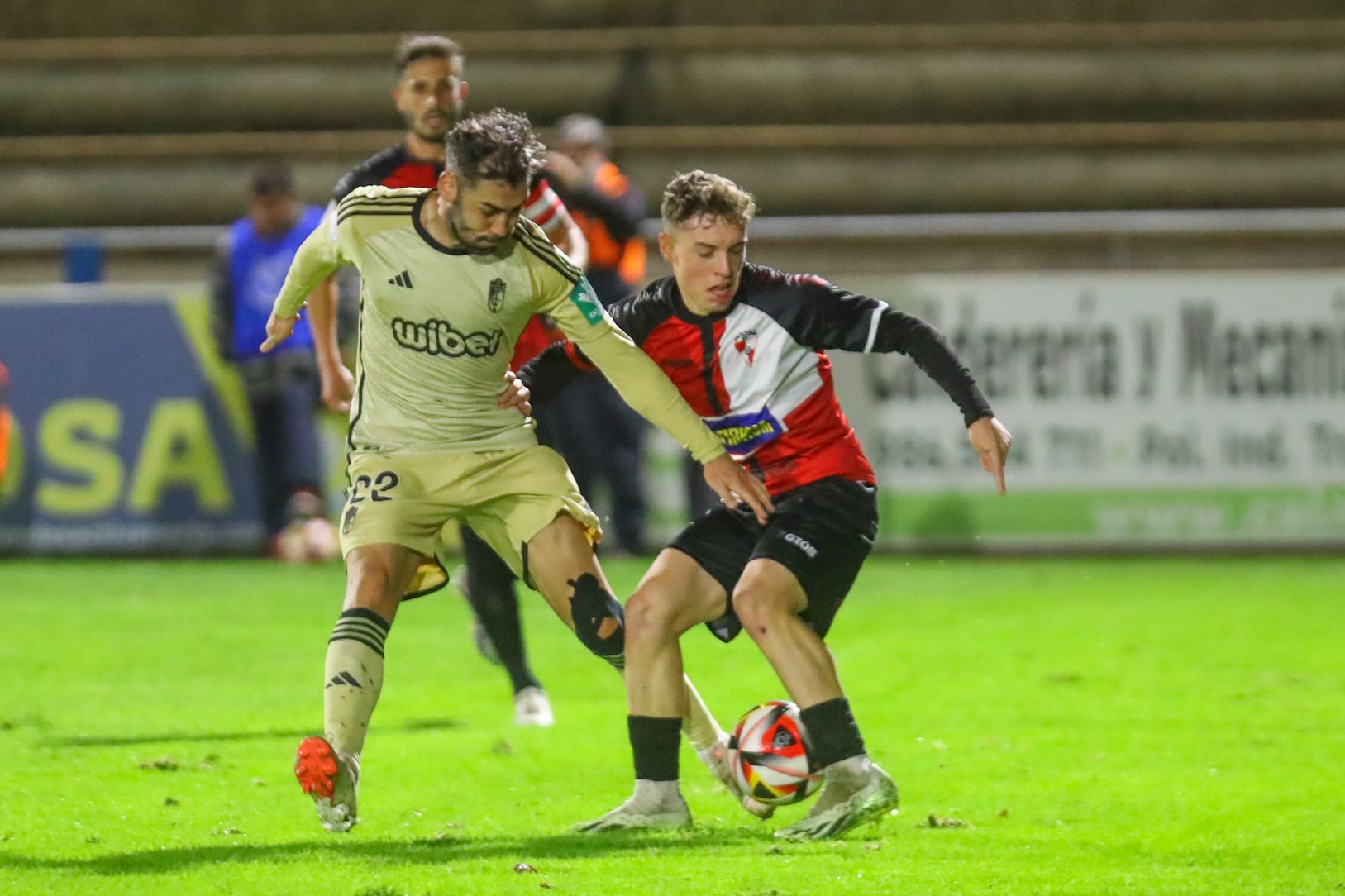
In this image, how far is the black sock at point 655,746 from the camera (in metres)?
5.62

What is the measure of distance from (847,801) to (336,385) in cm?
244

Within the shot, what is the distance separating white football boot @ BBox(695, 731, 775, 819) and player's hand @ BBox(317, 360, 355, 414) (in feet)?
5.99

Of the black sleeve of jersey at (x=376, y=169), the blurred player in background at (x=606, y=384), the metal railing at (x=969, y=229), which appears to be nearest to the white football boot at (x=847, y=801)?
the black sleeve of jersey at (x=376, y=169)

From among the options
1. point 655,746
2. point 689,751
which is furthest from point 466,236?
point 689,751

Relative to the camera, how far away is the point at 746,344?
584 cm

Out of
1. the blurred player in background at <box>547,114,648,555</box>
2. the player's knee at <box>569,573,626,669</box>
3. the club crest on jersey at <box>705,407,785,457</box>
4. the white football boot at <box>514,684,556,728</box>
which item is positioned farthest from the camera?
the blurred player in background at <box>547,114,648,555</box>

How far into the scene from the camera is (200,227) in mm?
17125

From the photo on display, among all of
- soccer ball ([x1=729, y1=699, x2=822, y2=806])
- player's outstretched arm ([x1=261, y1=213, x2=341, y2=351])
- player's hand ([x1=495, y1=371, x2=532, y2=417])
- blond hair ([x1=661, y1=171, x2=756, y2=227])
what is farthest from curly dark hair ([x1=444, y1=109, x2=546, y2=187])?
soccer ball ([x1=729, y1=699, x2=822, y2=806])

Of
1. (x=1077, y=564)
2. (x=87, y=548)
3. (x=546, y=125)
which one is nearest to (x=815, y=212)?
(x=546, y=125)

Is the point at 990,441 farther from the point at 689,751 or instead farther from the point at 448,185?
the point at 689,751

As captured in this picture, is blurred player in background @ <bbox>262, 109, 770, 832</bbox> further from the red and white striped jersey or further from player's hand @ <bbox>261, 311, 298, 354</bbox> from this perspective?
the red and white striped jersey

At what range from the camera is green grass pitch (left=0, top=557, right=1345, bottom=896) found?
5.02 meters

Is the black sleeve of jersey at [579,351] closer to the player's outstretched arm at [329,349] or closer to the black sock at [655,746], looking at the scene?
the black sock at [655,746]

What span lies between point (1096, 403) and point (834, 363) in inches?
62.9
